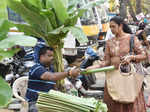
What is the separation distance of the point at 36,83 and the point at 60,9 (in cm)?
83

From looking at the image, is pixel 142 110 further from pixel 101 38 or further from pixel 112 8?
pixel 112 8

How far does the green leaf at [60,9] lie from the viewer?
77.9 inches

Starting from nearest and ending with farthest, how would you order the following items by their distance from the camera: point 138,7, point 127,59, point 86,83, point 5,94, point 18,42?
point 18,42, point 5,94, point 127,59, point 86,83, point 138,7

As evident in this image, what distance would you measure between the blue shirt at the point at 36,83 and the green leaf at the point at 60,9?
0.52 m

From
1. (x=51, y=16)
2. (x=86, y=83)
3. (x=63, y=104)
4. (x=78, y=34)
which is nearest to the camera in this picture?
(x=63, y=104)

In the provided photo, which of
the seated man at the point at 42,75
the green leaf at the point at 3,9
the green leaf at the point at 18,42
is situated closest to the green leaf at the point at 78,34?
the seated man at the point at 42,75

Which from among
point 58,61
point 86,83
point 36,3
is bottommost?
point 86,83

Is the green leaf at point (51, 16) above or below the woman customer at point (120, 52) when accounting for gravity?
above

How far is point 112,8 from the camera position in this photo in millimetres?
18406

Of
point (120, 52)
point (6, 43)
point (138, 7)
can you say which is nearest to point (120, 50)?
point (120, 52)

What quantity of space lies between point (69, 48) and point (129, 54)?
429 cm

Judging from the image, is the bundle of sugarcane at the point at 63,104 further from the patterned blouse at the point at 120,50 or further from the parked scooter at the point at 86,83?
the parked scooter at the point at 86,83

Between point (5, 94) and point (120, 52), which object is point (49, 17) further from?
point (120, 52)

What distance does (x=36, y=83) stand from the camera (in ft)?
8.11
